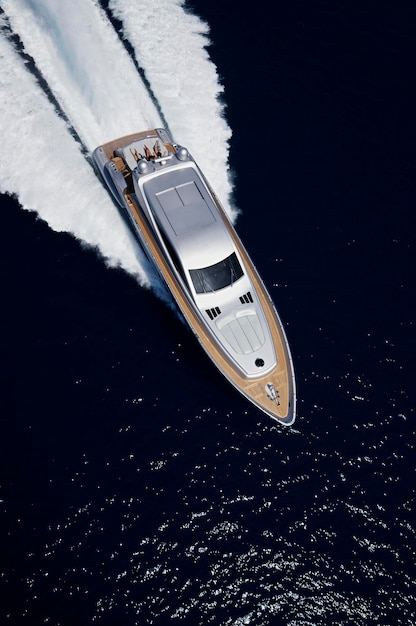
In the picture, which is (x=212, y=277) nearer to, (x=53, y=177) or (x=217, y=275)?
(x=217, y=275)

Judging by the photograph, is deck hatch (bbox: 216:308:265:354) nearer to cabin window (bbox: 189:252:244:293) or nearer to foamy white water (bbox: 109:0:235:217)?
cabin window (bbox: 189:252:244:293)

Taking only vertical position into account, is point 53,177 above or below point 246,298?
above

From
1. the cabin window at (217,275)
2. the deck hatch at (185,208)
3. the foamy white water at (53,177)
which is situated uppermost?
the foamy white water at (53,177)

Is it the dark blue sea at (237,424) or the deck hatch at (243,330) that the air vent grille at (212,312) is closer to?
the deck hatch at (243,330)

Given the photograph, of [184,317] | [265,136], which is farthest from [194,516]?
[265,136]

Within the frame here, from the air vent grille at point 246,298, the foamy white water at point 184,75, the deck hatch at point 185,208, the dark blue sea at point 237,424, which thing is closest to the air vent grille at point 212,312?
the air vent grille at point 246,298

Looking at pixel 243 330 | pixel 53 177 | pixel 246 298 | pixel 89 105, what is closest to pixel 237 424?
pixel 243 330
